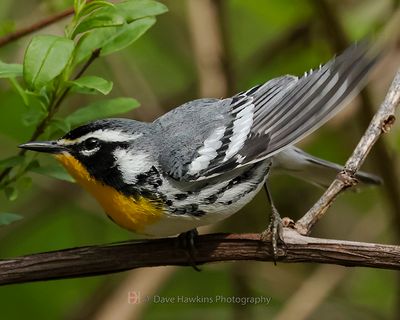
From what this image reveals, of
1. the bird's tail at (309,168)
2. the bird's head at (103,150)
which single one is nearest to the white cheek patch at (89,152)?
the bird's head at (103,150)

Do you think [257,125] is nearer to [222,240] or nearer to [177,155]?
[177,155]

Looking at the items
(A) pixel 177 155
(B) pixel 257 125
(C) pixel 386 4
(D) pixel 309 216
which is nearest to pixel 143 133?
(A) pixel 177 155

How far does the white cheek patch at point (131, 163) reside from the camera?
2.78 meters

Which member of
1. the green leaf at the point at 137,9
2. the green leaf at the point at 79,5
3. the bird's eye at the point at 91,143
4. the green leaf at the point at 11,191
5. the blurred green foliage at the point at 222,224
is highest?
the blurred green foliage at the point at 222,224

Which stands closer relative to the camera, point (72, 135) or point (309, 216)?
point (309, 216)

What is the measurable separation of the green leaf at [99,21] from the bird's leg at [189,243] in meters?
0.82

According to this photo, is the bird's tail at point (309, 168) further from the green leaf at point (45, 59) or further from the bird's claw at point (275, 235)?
the green leaf at point (45, 59)

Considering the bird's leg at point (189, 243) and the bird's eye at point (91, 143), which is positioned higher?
the bird's eye at point (91, 143)

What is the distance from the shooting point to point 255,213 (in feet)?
15.8

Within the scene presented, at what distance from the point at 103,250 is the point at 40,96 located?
0.54m

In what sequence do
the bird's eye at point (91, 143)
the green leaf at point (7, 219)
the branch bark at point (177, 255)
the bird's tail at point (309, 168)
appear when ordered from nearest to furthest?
the branch bark at point (177, 255)
the green leaf at point (7, 219)
the bird's eye at point (91, 143)
the bird's tail at point (309, 168)

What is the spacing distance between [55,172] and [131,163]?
0.29 metres

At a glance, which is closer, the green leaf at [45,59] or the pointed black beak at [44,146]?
the green leaf at [45,59]

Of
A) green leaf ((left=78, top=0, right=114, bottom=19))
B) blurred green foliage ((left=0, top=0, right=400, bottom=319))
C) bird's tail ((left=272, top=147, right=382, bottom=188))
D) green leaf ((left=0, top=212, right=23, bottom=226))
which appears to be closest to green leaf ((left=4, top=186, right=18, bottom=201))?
green leaf ((left=0, top=212, right=23, bottom=226))
